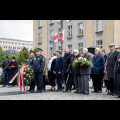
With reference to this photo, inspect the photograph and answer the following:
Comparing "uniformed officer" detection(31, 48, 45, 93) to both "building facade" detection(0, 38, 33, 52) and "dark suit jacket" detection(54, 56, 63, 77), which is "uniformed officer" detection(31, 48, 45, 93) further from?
"building facade" detection(0, 38, 33, 52)

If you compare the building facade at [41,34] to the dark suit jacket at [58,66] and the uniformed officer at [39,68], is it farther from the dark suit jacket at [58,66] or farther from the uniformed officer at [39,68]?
the uniformed officer at [39,68]

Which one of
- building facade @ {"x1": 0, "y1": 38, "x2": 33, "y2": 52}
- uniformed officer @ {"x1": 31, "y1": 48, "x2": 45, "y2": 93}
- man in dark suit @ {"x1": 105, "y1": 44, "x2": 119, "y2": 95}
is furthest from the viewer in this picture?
building facade @ {"x1": 0, "y1": 38, "x2": 33, "y2": 52}

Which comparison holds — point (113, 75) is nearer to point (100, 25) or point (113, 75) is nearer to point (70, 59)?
point (70, 59)

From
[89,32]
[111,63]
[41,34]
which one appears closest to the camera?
[111,63]

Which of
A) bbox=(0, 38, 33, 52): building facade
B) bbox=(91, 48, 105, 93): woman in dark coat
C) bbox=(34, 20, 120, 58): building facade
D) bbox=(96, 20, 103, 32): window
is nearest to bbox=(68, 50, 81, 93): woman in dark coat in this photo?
bbox=(91, 48, 105, 93): woman in dark coat

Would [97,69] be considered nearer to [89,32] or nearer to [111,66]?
[111,66]

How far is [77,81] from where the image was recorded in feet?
33.6

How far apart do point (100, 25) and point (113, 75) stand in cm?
2111

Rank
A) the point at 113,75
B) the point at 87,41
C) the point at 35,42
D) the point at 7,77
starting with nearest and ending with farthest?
the point at 113,75
the point at 7,77
the point at 87,41
the point at 35,42

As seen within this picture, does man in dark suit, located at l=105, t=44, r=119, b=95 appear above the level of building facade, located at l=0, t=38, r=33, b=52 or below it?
below

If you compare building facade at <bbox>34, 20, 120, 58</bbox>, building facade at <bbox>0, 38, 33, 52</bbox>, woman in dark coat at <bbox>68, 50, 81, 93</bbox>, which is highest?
building facade at <bbox>0, 38, 33, 52</bbox>

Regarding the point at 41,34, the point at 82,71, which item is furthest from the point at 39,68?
the point at 41,34

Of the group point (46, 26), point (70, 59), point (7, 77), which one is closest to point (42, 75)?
point (70, 59)

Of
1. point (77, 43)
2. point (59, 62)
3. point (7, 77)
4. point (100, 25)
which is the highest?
point (100, 25)
